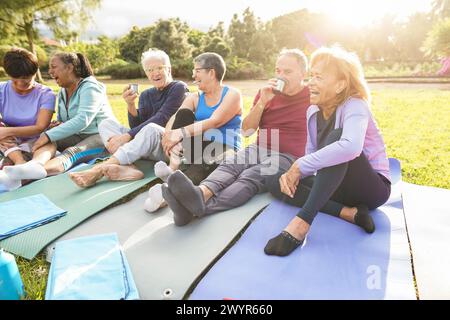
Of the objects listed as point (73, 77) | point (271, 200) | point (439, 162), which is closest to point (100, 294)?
point (271, 200)

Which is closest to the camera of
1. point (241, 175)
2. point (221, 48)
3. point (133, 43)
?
point (241, 175)

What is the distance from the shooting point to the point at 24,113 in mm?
4176

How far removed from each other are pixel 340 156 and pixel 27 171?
301 cm

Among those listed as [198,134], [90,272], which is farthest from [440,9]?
[90,272]

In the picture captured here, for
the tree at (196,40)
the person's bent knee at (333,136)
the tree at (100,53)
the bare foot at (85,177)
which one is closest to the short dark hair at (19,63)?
the bare foot at (85,177)

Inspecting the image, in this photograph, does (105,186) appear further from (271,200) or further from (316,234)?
(316,234)

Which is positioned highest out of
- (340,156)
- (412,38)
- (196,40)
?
(340,156)

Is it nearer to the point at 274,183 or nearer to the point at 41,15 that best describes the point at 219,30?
the point at 41,15

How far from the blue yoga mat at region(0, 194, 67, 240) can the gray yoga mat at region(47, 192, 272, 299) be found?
32 cm

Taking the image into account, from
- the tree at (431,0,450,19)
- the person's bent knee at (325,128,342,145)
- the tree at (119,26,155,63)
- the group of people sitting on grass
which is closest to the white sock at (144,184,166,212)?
the group of people sitting on grass

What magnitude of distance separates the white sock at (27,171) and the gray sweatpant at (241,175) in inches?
74.7

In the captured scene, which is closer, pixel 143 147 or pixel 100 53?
pixel 143 147

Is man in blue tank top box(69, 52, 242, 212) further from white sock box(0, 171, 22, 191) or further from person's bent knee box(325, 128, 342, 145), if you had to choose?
person's bent knee box(325, 128, 342, 145)

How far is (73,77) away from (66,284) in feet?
9.12
